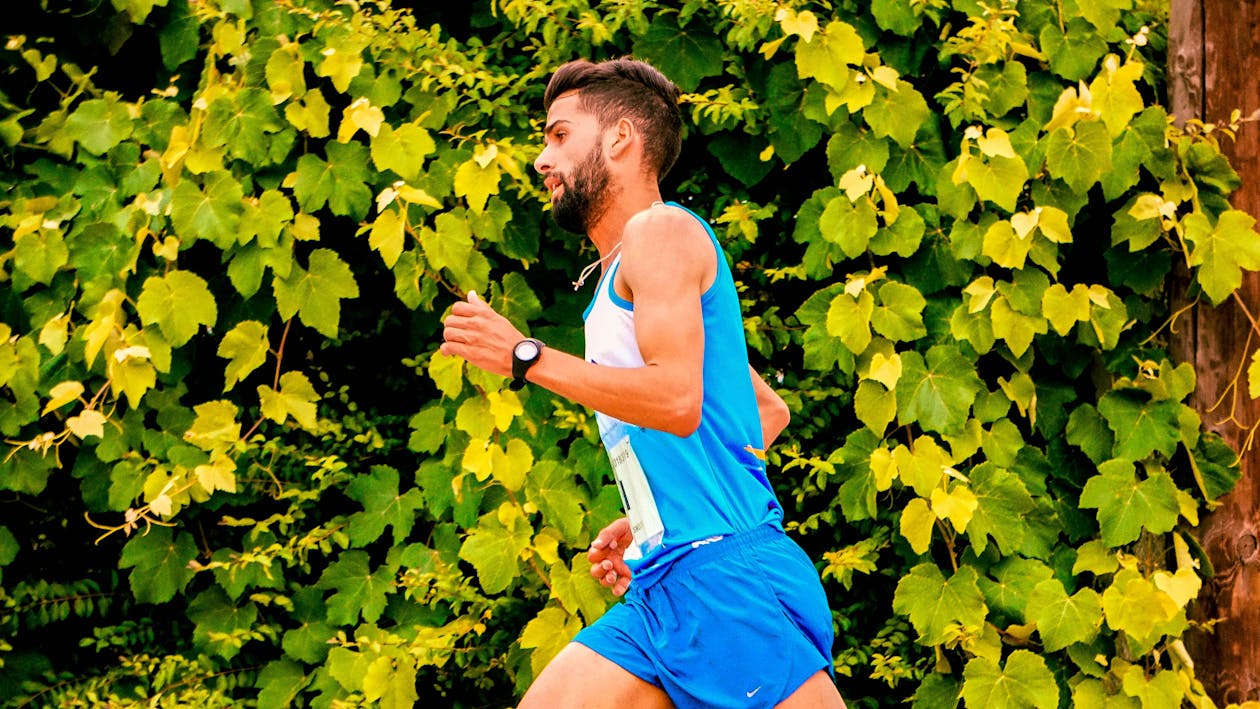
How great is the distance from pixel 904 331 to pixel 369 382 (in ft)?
4.64

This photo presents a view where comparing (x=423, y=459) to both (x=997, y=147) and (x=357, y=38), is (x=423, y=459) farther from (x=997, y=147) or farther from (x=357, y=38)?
(x=997, y=147)

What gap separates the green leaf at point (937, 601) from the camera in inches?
121

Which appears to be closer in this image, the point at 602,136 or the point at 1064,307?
the point at 602,136

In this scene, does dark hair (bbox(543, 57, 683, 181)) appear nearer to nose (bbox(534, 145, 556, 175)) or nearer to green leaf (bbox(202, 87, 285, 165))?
nose (bbox(534, 145, 556, 175))

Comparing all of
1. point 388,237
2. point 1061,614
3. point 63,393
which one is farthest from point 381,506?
point 1061,614

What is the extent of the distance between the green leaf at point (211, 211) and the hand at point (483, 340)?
1259mm

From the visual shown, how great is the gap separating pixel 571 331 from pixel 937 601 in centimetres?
109

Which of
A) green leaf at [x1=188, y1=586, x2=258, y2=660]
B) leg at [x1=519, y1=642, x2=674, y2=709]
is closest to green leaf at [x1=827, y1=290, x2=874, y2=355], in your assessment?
leg at [x1=519, y1=642, x2=674, y2=709]

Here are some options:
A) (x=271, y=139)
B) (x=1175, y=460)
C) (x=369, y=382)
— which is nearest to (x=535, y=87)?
(x=271, y=139)

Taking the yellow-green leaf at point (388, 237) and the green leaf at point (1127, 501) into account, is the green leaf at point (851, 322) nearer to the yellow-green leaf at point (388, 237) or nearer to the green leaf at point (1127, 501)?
the green leaf at point (1127, 501)

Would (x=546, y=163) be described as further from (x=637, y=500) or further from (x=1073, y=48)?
(x=1073, y=48)

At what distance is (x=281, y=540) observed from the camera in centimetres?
336

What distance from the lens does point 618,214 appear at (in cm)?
236

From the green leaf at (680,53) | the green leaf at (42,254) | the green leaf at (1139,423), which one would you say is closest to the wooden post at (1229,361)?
the green leaf at (1139,423)
